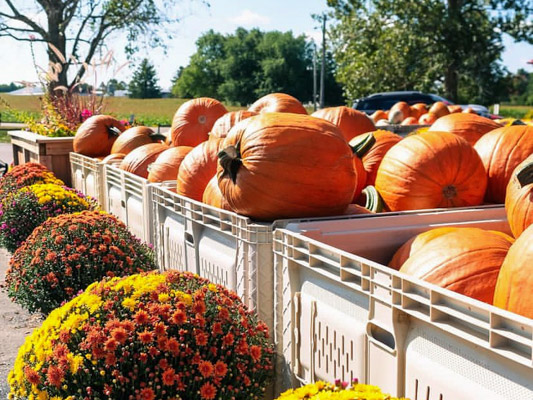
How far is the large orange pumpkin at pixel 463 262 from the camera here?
247 cm

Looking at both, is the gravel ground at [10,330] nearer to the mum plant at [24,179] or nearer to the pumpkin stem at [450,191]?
the mum plant at [24,179]

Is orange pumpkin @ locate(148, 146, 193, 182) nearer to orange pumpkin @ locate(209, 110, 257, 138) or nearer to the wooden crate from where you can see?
orange pumpkin @ locate(209, 110, 257, 138)

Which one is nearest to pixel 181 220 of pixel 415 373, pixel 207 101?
pixel 415 373

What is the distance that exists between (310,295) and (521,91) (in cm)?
9948

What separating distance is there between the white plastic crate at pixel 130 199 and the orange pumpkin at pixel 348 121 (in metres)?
1.57

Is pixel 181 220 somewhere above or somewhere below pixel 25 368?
above

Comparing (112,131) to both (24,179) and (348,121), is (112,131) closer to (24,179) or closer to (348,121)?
(24,179)

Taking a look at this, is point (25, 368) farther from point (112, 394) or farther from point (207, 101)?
point (207, 101)

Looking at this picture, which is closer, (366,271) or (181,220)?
(366,271)

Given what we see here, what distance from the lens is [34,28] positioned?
27.4m

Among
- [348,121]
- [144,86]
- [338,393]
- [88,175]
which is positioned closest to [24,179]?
[88,175]

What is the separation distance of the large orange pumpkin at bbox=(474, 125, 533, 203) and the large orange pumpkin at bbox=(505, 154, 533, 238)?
1.05 meters

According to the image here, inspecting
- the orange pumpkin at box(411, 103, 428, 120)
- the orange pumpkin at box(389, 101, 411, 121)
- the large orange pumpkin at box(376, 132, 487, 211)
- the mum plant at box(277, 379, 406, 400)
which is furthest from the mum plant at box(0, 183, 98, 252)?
the orange pumpkin at box(411, 103, 428, 120)

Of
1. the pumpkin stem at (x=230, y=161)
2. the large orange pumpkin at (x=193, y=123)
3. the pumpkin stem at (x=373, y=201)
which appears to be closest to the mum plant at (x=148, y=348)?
the pumpkin stem at (x=230, y=161)
